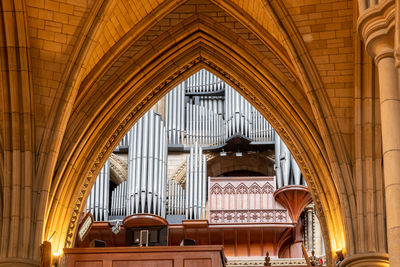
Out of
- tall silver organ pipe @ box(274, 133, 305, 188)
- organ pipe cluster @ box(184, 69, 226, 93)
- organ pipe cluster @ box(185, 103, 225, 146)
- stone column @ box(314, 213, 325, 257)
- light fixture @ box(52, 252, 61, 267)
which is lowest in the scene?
light fixture @ box(52, 252, 61, 267)

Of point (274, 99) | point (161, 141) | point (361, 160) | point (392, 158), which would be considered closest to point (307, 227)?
point (161, 141)

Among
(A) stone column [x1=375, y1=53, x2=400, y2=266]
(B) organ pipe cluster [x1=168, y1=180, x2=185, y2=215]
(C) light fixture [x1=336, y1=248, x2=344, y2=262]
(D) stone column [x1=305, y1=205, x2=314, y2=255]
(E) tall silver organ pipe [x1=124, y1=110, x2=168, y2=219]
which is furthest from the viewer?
(B) organ pipe cluster [x1=168, y1=180, x2=185, y2=215]

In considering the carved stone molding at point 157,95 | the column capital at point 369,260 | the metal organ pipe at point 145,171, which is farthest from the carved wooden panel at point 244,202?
the column capital at point 369,260

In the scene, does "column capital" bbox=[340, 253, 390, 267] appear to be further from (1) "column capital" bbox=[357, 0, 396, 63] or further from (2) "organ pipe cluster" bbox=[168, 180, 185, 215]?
(2) "organ pipe cluster" bbox=[168, 180, 185, 215]

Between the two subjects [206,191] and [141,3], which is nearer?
[141,3]

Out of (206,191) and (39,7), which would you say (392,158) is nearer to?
(39,7)

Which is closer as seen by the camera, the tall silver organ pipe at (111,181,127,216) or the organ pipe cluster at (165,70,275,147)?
the tall silver organ pipe at (111,181,127,216)

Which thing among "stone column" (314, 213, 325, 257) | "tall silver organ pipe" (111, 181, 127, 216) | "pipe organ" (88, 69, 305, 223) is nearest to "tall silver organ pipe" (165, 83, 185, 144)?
"pipe organ" (88, 69, 305, 223)

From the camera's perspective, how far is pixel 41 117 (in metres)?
13.7

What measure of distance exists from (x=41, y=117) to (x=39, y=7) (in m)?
1.81

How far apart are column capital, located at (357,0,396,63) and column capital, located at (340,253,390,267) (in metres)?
4.87

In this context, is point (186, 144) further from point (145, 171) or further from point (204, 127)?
point (145, 171)

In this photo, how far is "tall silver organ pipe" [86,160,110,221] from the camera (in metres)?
20.9

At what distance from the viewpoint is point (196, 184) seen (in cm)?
2150
